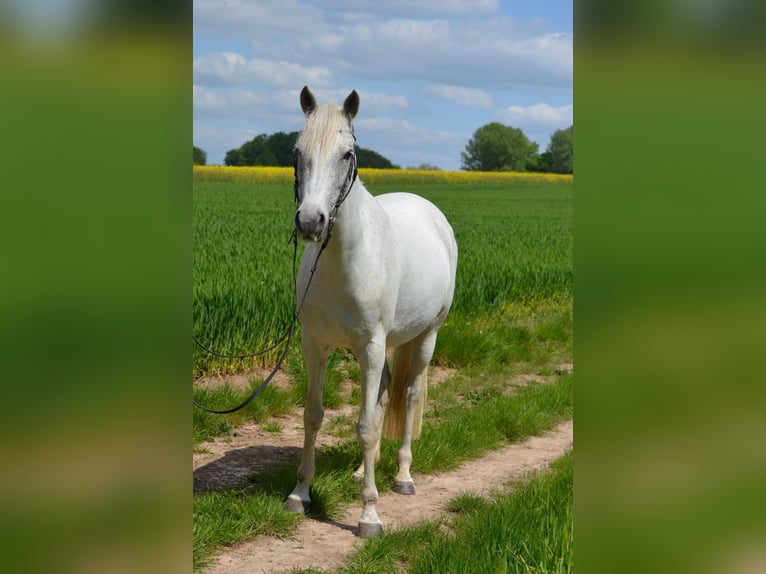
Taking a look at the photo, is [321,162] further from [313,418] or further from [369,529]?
[369,529]

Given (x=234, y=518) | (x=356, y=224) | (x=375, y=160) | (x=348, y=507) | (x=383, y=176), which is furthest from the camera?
(x=375, y=160)

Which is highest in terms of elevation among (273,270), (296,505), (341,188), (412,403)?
(341,188)

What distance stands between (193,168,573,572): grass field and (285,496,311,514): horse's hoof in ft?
0.29

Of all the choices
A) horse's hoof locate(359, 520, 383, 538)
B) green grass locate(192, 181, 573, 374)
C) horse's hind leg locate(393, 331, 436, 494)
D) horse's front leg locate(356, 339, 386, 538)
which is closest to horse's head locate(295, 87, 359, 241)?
horse's front leg locate(356, 339, 386, 538)

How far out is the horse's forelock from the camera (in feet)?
12.3

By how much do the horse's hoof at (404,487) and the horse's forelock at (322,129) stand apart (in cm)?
284

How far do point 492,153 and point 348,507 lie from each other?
10517 cm

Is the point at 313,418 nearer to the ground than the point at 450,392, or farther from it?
farther from it

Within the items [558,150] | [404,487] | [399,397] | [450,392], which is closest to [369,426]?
[404,487]

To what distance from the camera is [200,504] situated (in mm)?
4609

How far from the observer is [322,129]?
3793 millimetres

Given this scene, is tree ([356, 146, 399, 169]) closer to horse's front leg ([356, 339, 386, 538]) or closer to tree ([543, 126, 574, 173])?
tree ([543, 126, 574, 173])
